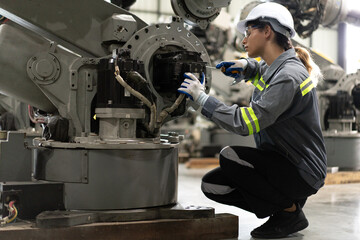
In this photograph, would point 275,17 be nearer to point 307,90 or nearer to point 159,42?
point 307,90

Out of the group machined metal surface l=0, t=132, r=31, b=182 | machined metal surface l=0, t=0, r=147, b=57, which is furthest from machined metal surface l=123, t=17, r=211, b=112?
machined metal surface l=0, t=132, r=31, b=182

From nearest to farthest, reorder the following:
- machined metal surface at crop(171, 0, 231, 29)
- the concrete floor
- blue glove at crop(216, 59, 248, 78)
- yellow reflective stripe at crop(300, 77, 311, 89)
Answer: yellow reflective stripe at crop(300, 77, 311, 89), the concrete floor, blue glove at crop(216, 59, 248, 78), machined metal surface at crop(171, 0, 231, 29)

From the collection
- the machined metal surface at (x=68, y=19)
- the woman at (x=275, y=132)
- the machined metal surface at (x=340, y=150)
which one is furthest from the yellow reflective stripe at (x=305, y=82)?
the machined metal surface at (x=340, y=150)

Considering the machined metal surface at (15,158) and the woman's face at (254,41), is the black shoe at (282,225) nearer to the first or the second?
the woman's face at (254,41)

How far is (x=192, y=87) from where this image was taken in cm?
235

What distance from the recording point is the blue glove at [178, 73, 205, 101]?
234 centimetres

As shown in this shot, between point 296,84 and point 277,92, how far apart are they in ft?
0.41

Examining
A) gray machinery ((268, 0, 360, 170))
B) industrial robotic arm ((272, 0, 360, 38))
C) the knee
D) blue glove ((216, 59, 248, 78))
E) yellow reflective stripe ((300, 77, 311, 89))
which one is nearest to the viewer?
yellow reflective stripe ((300, 77, 311, 89))

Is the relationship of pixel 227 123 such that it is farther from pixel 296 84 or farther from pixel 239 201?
pixel 239 201

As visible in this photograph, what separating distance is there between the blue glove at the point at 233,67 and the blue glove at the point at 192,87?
1.51ft

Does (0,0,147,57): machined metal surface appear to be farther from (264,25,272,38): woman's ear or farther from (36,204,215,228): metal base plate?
(36,204,215,228): metal base plate

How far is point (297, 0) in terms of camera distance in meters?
4.98

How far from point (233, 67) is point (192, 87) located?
0.57 meters

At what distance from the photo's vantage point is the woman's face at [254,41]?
2531 millimetres
